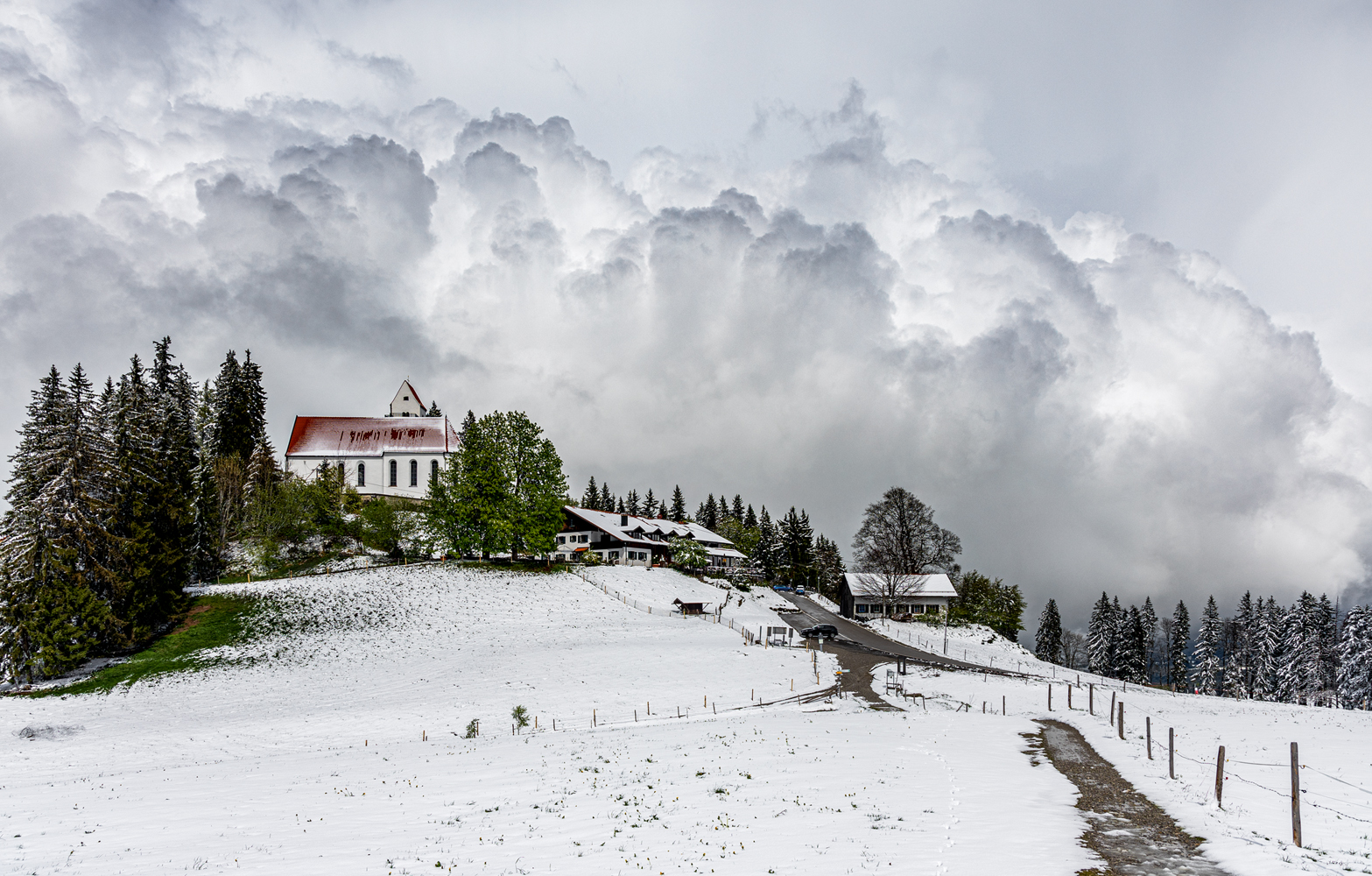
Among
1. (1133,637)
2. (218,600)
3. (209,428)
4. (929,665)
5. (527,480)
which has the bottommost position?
(1133,637)

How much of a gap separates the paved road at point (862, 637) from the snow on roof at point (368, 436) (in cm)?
5441

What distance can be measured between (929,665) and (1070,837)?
36.5 m

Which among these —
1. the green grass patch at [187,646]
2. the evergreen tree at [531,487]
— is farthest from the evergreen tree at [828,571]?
the green grass patch at [187,646]

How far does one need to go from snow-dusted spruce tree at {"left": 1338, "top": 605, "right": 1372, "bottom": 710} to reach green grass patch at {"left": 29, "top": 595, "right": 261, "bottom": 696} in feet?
298

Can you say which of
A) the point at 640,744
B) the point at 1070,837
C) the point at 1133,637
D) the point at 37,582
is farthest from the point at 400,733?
the point at 1133,637

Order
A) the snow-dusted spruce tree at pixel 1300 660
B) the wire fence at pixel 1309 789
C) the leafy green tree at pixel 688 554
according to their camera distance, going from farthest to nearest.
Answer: the leafy green tree at pixel 688 554 < the snow-dusted spruce tree at pixel 1300 660 < the wire fence at pixel 1309 789

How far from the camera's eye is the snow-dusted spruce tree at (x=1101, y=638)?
104938 mm

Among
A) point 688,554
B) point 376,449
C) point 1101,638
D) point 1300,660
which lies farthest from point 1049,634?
point 376,449

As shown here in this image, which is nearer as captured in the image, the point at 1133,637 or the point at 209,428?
the point at 209,428

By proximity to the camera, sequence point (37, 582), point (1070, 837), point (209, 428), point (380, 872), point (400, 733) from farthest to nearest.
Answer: point (209, 428) < point (37, 582) < point (400, 733) < point (1070, 837) < point (380, 872)

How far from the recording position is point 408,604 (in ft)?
189

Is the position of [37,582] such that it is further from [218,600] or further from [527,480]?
[527,480]

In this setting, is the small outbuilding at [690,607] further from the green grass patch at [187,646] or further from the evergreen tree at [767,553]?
the evergreen tree at [767,553]

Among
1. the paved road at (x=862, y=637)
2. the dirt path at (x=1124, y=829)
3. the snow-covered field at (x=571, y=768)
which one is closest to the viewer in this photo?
the dirt path at (x=1124, y=829)
